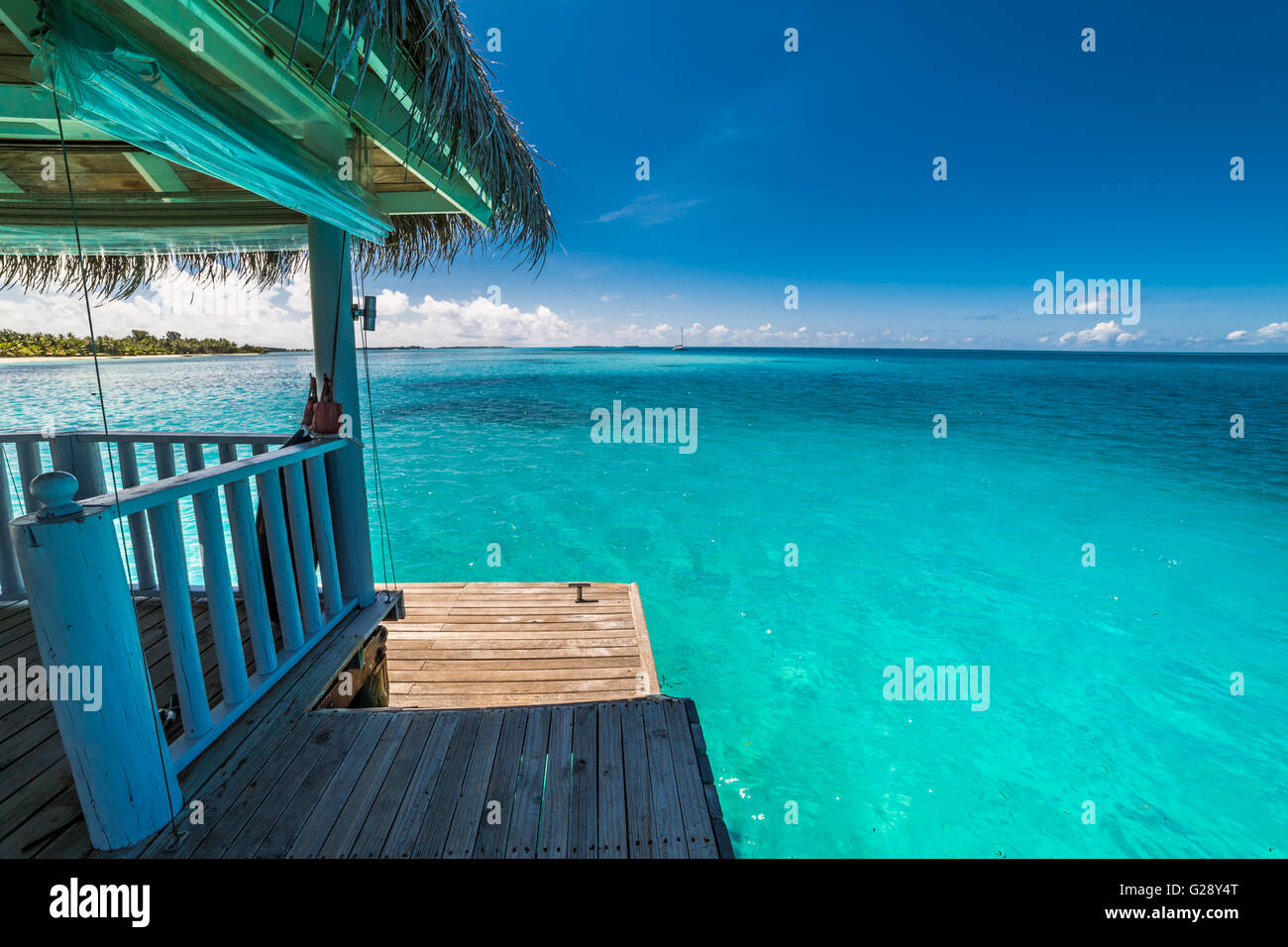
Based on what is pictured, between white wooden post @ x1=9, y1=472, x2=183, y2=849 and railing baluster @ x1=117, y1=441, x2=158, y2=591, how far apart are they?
68.3 inches

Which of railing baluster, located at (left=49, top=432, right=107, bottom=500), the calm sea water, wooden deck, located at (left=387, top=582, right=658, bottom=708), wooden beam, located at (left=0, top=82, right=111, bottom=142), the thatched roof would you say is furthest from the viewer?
the calm sea water

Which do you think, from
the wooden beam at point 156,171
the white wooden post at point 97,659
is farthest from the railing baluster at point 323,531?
the wooden beam at point 156,171

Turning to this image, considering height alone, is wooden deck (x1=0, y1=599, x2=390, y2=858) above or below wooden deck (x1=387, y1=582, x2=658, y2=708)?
above

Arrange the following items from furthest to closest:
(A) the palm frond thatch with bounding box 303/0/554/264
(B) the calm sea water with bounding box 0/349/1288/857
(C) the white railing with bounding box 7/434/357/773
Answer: (B) the calm sea water with bounding box 0/349/1288/857 < (A) the palm frond thatch with bounding box 303/0/554/264 < (C) the white railing with bounding box 7/434/357/773

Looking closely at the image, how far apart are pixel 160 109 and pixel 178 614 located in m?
1.67

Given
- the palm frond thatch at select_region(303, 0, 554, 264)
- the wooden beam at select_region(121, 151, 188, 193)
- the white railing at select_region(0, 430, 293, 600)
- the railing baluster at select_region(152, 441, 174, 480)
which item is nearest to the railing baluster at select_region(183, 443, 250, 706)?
the white railing at select_region(0, 430, 293, 600)

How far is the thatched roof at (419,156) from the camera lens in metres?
1.99

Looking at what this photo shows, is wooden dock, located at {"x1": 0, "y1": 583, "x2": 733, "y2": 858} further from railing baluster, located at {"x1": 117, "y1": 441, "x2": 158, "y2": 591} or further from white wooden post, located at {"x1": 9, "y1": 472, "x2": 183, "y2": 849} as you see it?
railing baluster, located at {"x1": 117, "y1": 441, "x2": 158, "y2": 591}

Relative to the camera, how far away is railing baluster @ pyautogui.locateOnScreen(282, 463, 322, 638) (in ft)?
8.46

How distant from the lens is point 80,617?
1497mm

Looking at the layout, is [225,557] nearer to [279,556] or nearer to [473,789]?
[279,556]

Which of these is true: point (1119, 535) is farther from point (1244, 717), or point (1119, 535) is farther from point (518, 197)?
point (518, 197)

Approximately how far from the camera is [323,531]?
285 cm
